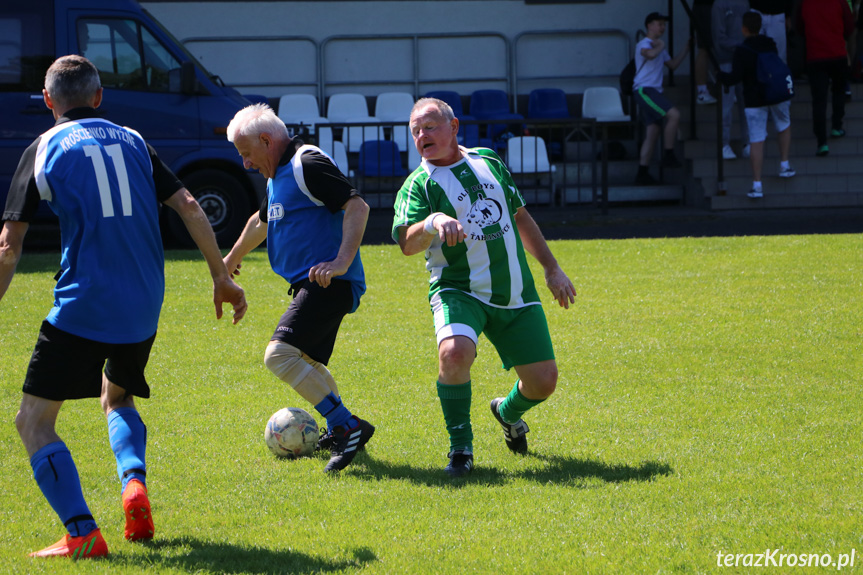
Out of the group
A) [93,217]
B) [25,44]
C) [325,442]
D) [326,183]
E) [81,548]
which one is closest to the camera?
[81,548]

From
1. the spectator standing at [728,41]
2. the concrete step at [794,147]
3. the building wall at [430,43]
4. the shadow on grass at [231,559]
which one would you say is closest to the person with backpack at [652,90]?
the concrete step at [794,147]

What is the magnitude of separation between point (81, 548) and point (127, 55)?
931 cm

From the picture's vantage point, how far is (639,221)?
14508 mm

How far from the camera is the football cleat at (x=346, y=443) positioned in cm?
490

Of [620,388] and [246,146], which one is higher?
[246,146]

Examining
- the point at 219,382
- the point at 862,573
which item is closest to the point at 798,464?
the point at 862,573

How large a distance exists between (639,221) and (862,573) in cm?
1131

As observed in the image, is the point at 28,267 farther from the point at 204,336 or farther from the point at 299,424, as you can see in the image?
the point at 299,424

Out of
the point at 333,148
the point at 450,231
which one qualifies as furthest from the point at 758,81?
the point at 450,231

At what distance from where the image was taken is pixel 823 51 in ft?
51.5

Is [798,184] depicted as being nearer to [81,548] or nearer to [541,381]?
[541,381]

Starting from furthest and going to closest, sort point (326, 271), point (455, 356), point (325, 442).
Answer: point (325, 442)
point (455, 356)
point (326, 271)

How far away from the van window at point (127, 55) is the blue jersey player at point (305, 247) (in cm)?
757

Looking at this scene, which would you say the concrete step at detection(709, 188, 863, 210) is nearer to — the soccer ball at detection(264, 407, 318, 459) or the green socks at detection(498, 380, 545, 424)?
the green socks at detection(498, 380, 545, 424)
